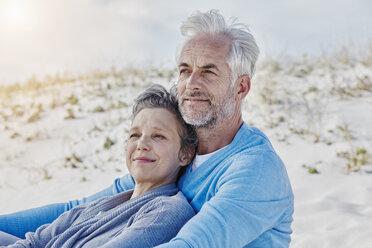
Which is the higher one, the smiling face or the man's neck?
the smiling face

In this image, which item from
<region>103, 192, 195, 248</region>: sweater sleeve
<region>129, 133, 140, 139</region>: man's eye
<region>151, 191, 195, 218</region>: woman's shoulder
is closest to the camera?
<region>103, 192, 195, 248</region>: sweater sleeve

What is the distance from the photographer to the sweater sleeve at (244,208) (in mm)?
1851

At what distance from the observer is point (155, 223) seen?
2.11 metres

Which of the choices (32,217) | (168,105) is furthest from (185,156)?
(32,217)

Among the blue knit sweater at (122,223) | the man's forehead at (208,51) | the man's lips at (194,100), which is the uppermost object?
the man's forehead at (208,51)

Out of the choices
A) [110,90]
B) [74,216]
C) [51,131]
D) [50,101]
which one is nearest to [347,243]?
[74,216]

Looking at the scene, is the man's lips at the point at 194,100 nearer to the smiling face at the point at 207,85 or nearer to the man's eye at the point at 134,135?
the smiling face at the point at 207,85

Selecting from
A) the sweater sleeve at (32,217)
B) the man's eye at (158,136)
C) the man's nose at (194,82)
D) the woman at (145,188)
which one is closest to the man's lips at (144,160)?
the woman at (145,188)

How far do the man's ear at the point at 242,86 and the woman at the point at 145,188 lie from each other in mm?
357

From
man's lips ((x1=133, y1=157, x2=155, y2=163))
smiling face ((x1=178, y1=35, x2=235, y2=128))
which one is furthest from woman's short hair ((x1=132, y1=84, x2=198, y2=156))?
man's lips ((x1=133, y1=157, x2=155, y2=163))

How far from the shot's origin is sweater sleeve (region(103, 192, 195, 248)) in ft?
6.66

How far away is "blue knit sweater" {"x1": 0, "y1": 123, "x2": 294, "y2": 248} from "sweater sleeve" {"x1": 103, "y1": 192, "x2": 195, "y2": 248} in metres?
0.13

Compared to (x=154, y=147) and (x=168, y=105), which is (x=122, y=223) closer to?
(x=154, y=147)

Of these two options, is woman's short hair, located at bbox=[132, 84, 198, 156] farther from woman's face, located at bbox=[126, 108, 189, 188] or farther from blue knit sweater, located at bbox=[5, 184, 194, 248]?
blue knit sweater, located at bbox=[5, 184, 194, 248]
